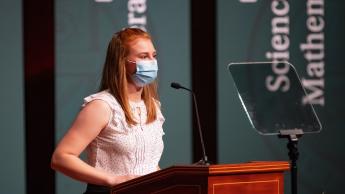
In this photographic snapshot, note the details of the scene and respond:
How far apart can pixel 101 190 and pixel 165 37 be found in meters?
2.08

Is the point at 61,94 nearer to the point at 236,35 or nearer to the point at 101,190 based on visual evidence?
the point at 236,35

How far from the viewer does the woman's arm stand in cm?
334

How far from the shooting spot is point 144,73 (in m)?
3.58

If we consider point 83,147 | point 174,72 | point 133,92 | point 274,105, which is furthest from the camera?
point 174,72

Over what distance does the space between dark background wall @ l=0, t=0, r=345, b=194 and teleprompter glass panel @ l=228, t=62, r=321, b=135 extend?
1180 mm

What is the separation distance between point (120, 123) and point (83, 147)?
0.65 ft

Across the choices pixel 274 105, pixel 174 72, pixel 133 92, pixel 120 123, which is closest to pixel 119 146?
pixel 120 123

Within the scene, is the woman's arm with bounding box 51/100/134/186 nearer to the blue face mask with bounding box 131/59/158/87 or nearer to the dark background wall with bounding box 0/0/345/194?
the blue face mask with bounding box 131/59/158/87

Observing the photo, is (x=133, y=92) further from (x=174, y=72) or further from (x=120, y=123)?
(x=174, y=72)

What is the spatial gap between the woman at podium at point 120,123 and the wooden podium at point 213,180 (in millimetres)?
370

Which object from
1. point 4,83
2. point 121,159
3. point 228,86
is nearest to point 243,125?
point 228,86

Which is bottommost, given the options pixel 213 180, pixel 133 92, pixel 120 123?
pixel 213 180

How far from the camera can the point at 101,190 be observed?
349 centimetres

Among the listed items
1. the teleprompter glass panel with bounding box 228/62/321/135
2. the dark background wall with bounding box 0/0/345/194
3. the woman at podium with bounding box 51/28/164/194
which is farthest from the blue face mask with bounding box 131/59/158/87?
the dark background wall with bounding box 0/0/345/194
